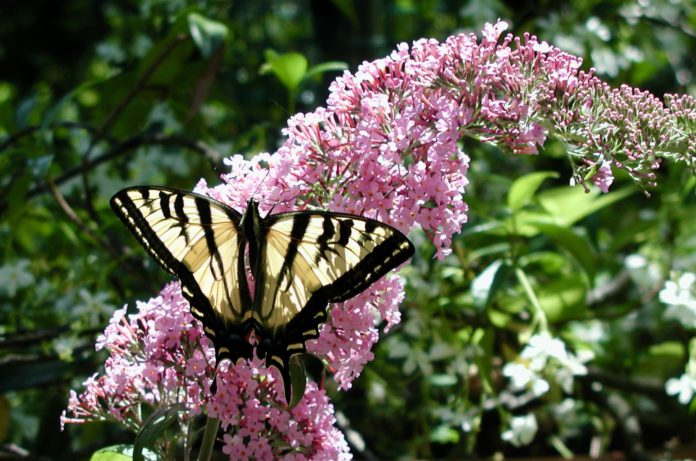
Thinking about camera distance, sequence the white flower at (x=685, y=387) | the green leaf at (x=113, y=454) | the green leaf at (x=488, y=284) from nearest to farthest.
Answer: the green leaf at (x=113, y=454) → the green leaf at (x=488, y=284) → the white flower at (x=685, y=387)

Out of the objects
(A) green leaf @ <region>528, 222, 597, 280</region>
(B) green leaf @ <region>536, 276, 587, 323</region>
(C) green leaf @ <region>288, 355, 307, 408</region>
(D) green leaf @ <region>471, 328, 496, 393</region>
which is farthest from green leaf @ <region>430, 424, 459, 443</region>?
(C) green leaf @ <region>288, 355, 307, 408</region>

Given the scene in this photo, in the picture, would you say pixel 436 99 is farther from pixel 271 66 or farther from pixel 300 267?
pixel 271 66

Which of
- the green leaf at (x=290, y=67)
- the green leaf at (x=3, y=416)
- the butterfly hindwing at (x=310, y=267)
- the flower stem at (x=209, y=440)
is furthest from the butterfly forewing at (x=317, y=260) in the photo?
the green leaf at (x=3, y=416)

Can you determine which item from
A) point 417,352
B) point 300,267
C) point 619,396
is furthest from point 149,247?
point 619,396

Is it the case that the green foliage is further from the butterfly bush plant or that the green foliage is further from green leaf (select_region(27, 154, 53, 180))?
the butterfly bush plant

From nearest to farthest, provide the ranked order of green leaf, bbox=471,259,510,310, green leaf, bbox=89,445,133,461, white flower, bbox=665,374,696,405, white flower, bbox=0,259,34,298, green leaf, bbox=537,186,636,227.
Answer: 1. green leaf, bbox=89,445,133,461
2. green leaf, bbox=471,259,510,310
3. white flower, bbox=665,374,696,405
4. green leaf, bbox=537,186,636,227
5. white flower, bbox=0,259,34,298

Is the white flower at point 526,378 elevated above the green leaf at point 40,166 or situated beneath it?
situated beneath

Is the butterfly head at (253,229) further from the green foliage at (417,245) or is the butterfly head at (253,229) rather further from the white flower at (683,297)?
the white flower at (683,297)
